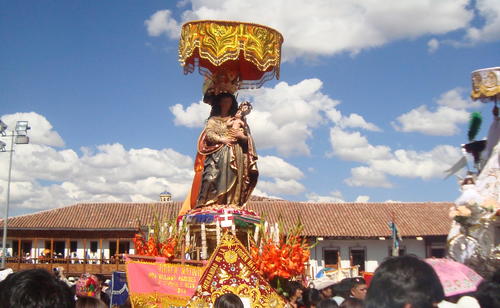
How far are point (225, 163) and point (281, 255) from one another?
371 cm

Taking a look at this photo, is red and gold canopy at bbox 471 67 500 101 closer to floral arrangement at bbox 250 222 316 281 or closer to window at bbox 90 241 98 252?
floral arrangement at bbox 250 222 316 281

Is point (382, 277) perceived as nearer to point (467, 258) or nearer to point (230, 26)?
point (467, 258)

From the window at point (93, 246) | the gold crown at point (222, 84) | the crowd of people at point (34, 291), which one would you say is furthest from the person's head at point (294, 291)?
the window at point (93, 246)

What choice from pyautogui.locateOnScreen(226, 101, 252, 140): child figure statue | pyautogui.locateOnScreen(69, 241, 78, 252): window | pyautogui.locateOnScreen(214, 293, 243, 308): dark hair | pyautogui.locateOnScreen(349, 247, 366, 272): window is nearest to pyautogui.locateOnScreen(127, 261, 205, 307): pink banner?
pyautogui.locateOnScreen(214, 293, 243, 308): dark hair

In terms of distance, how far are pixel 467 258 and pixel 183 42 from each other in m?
6.71

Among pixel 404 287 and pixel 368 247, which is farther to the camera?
pixel 368 247

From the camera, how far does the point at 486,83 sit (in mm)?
8555

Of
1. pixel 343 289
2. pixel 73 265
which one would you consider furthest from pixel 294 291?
pixel 73 265

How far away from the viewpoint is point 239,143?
38.8ft

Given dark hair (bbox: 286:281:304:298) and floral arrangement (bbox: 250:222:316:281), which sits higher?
floral arrangement (bbox: 250:222:316:281)

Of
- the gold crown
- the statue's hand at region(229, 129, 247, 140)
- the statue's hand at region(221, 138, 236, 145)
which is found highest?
the gold crown

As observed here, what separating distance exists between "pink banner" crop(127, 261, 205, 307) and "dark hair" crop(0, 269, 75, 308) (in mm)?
5069

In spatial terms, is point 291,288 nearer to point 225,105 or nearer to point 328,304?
point 328,304

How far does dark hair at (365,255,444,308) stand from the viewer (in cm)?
253
